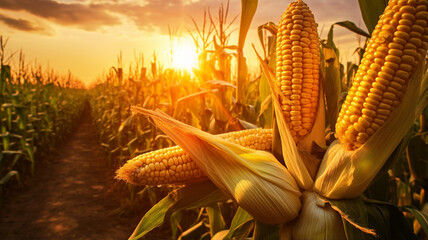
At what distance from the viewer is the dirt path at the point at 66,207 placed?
4.59 meters

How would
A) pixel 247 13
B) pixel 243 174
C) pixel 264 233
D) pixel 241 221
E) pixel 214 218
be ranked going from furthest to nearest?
pixel 214 218 → pixel 247 13 → pixel 241 221 → pixel 264 233 → pixel 243 174

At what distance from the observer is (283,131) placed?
49.4 inches

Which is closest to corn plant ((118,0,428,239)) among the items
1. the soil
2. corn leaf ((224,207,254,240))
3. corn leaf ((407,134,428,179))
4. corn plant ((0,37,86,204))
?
corn leaf ((224,207,254,240))

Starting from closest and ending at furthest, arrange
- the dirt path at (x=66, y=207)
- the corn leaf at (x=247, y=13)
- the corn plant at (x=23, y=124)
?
the corn leaf at (x=247, y=13) < the dirt path at (x=66, y=207) < the corn plant at (x=23, y=124)

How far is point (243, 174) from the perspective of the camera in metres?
1.17

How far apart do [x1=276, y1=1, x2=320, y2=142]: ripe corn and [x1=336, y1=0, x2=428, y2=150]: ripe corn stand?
172 millimetres

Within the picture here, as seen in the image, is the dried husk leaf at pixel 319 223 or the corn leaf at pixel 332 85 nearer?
the dried husk leaf at pixel 319 223

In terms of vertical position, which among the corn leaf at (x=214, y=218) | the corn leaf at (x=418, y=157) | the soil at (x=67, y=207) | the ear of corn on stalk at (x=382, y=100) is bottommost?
the soil at (x=67, y=207)

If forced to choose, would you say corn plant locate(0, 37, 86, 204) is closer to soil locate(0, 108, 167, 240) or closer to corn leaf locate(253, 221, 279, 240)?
soil locate(0, 108, 167, 240)

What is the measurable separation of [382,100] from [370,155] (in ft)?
0.65

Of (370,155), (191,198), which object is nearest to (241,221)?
(191,198)

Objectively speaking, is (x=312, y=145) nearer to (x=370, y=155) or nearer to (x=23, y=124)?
(x=370, y=155)

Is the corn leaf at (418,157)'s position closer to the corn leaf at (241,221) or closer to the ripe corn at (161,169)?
the corn leaf at (241,221)

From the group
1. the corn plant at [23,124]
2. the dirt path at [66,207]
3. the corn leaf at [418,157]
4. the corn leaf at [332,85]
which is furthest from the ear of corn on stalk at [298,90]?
the corn plant at [23,124]
